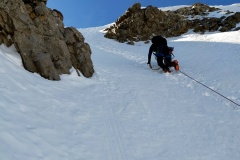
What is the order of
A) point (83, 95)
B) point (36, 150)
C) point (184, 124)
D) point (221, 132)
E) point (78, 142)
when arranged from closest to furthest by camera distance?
point (36, 150) → point (78, 142) → point (221, 132) → point (184, 124) → point (83, 95)

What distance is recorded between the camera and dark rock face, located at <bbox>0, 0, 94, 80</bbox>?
10.4 meters

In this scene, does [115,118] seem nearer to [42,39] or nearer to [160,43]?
[42,39]

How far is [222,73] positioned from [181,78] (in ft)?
6.11

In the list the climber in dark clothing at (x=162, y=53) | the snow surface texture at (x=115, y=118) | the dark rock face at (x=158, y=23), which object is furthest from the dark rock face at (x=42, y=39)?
the dark rock face at (x=158, y=23)

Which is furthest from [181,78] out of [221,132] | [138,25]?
[138,25]

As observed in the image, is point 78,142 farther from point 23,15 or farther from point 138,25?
point 138,25

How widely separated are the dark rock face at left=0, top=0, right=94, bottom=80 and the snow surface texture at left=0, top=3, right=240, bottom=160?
50cm

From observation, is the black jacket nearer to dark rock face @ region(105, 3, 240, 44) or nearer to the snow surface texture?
the snow surface texture

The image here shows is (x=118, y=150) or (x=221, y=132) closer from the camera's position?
(x=118, y=150)

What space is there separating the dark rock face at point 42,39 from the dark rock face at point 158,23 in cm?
2483

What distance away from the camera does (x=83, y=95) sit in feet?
31.2

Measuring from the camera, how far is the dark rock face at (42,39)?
10375 mm

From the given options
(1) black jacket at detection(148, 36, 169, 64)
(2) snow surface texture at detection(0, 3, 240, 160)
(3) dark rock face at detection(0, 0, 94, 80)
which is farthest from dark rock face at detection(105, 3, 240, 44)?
(2) snow surface texture at detection(0, 3, 240, 160)

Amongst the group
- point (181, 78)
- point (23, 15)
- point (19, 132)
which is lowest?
point (181, 78)
